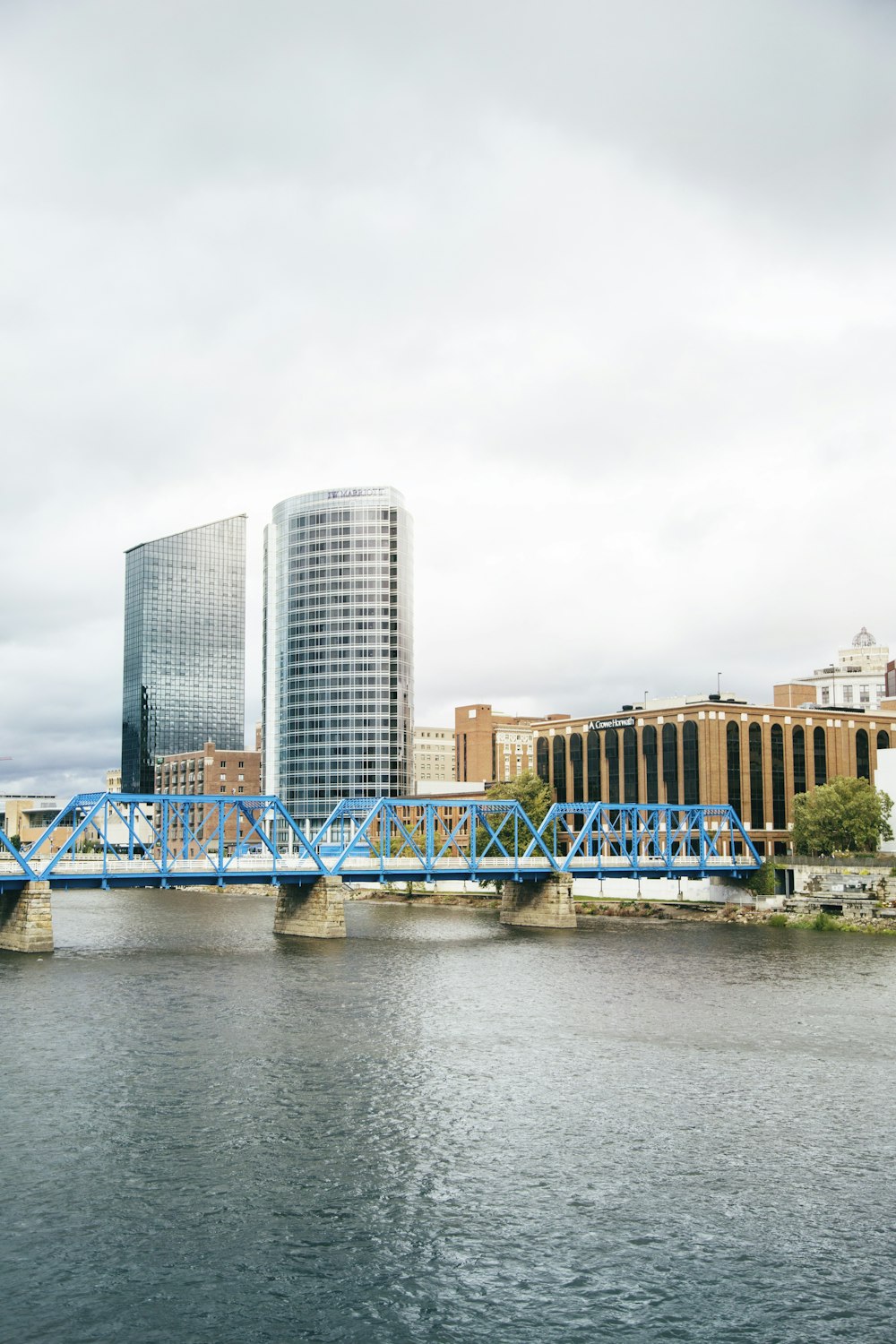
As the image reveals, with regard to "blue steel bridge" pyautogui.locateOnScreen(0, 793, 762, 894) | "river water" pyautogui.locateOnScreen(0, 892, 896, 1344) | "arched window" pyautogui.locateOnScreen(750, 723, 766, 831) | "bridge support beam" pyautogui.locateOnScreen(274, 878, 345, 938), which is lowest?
"river water" pyautogui.locateOnScreen(0, 892, 896, 1344)

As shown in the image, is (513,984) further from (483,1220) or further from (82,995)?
(483,1220)

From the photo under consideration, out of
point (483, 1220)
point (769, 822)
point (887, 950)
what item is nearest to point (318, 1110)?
point (483, 1220)

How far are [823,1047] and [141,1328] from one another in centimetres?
3548

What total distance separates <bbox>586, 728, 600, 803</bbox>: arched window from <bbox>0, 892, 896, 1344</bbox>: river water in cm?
9087

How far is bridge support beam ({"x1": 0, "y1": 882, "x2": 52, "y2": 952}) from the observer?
85688 mm

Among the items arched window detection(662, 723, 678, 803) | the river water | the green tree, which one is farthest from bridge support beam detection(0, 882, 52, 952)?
arched window detection(662, 723, 678, 803)

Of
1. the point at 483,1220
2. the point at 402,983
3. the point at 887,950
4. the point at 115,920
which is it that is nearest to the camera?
the point at 483,1220

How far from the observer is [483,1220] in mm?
32125

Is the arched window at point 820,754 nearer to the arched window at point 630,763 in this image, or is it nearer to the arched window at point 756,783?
the arched window at point 756,783

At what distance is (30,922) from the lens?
8569 centimetres

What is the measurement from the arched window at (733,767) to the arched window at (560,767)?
29404mm

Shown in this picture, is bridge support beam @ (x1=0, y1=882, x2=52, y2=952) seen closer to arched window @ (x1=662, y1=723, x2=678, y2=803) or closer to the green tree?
the green tree

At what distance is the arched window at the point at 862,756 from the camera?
150250 mm

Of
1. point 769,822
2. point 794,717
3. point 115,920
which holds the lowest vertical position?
point 115,920
